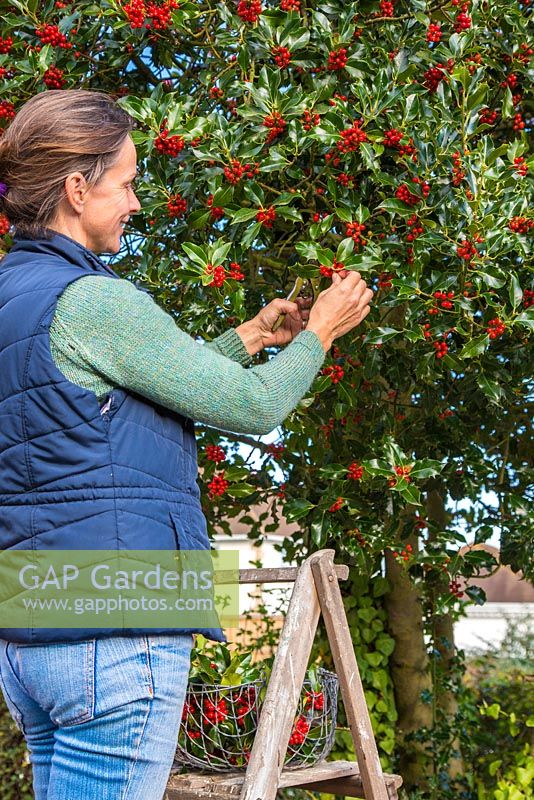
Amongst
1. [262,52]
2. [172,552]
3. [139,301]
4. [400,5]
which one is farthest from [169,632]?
[400,5]

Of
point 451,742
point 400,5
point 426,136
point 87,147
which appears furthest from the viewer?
point 451,742

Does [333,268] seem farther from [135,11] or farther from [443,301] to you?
[135,11]

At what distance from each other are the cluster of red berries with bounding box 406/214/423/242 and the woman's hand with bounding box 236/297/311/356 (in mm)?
552

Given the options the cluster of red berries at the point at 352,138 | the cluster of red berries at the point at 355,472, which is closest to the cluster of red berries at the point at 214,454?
the cluster of red berries at the point at 355,472

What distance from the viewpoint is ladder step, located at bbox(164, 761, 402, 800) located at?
2.15 metres

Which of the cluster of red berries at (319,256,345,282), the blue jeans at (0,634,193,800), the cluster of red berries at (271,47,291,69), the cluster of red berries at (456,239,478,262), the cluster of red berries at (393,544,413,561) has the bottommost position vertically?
the blue jeans at (0,634,193,800)

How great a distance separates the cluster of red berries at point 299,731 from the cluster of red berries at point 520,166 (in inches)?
57.2

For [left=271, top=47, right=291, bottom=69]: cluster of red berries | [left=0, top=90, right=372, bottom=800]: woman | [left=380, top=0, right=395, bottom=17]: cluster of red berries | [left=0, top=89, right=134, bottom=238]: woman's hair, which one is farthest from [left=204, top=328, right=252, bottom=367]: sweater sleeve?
[left=380, top=0, right=395, bottom=17]: cluster of red berries

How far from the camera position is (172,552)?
1.29 metres

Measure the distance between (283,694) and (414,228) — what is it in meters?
1.13

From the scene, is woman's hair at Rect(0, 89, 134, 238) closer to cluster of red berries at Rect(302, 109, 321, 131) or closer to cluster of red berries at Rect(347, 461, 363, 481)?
cluster of red berries at Rect(302, 109, 321, 131)

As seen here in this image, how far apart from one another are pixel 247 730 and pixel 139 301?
4.83ft

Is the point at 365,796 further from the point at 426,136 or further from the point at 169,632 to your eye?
the point at 426,136

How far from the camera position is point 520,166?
7.18ft
